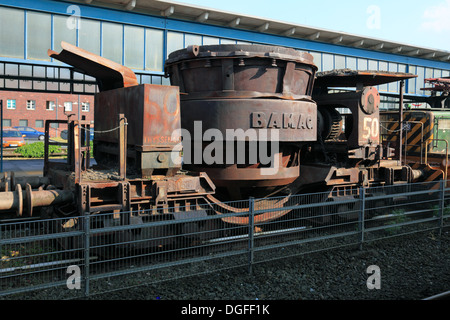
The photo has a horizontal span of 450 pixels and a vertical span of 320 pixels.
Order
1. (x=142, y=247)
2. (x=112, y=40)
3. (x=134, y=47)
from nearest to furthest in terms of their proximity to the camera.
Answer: (x=142, y=247), (x=112, y=40), (x=134, y=47)

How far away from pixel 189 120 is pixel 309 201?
342cm

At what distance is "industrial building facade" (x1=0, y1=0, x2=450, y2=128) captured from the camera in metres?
17.8

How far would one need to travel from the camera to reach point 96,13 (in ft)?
64.1

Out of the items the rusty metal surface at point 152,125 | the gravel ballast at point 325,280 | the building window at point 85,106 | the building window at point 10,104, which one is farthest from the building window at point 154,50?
the building window at point 10,104

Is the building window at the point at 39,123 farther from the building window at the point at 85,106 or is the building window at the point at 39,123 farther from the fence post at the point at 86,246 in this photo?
the fence post at the point at 86,246

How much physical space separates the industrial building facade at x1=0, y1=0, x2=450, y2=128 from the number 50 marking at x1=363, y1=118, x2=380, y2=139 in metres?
10.0

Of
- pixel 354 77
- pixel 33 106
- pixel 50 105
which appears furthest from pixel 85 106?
pixel 354 77

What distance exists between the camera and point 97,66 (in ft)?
24.8

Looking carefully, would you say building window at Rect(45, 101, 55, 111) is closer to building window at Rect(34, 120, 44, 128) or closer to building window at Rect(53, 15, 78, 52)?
building window at Rect(34, 120, 44, 128)

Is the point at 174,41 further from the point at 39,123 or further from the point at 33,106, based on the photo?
the point at 39,123

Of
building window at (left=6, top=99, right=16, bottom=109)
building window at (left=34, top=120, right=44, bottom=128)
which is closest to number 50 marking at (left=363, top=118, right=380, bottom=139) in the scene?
building window at (left=34, top=120, right=44, bottom=128)

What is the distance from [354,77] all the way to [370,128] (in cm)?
142

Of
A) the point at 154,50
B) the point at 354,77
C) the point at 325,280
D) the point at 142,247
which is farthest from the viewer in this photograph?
the point at 154,50
